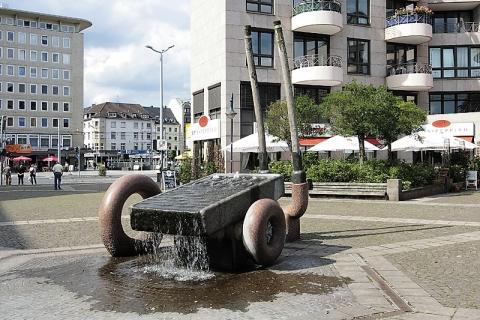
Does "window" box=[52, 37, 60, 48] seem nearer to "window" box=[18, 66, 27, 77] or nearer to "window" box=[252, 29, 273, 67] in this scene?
"window" box=[18, 66, 27, 77]

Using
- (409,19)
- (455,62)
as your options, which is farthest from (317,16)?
(455,62)

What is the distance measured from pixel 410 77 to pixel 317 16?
8.05 metres

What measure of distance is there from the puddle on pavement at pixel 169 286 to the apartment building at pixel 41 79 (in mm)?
82279

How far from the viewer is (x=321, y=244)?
9867 mm

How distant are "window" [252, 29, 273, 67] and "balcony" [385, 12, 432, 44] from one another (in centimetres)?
869

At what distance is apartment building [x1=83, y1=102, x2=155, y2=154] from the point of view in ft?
396

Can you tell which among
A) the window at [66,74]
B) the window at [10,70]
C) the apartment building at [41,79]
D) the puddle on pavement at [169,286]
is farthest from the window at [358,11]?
the window at [10,70]

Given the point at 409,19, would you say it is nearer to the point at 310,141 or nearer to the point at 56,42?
the point at 310,141

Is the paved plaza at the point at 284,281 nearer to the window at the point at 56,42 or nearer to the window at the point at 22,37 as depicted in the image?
the window at the point at 22,37

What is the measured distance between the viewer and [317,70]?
31.5m

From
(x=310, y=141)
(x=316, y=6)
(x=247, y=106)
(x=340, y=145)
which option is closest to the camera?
(x=340, y=145)

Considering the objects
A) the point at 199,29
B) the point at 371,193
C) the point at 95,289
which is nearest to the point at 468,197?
the point at 371,193

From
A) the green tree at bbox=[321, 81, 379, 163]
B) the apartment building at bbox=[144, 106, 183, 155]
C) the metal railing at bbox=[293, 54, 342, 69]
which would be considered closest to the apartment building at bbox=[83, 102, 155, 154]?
the apartment building at bbox=[144, 106, 183, 155]

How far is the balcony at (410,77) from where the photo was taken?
3453cm
